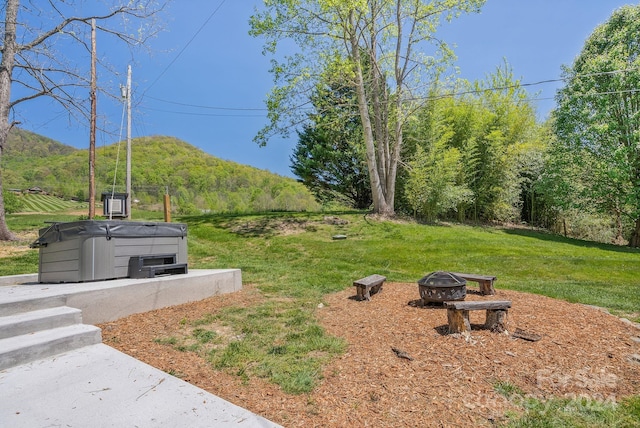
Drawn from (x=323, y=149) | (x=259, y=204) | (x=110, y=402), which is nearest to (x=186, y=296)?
(x=110, y=402)

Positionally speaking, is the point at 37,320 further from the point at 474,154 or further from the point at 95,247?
the point at 474,154

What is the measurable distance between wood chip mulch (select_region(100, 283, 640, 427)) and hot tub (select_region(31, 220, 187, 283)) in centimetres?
86

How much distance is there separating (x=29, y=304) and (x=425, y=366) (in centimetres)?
305

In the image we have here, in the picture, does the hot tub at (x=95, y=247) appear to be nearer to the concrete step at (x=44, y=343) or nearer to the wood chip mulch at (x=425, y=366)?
the wood chip mulch at (x=425, y=366)

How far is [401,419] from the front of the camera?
181 centimetres

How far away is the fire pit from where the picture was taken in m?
3.64

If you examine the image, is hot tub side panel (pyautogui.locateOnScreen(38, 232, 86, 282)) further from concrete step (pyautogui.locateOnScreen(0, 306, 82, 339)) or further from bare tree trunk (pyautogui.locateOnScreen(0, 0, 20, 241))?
bare tree trunk (pyautogui.locateOnScreen(0, 0, 20, 241))

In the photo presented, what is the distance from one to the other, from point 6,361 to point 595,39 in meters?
19.1

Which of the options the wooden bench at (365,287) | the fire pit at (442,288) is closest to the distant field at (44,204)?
the wooden bench at (365,287)

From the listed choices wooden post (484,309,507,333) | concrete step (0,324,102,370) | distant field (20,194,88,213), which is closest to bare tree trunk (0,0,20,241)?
concrete step (0,324,102,370)

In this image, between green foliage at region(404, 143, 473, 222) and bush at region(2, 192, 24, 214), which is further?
bush at region(2, 192, 24, 214)

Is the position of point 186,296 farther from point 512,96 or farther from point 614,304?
point 512,96

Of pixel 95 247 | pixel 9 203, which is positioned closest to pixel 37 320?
pixel 95 247

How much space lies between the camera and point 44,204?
21.8 m
